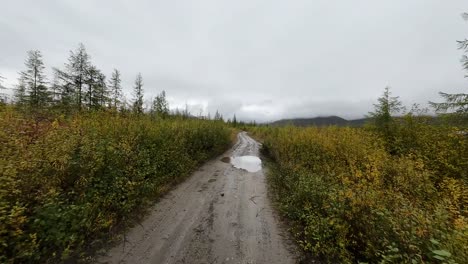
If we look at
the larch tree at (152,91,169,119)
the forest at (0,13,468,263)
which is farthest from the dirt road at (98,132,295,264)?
the larch tree at (152,91,169,119)

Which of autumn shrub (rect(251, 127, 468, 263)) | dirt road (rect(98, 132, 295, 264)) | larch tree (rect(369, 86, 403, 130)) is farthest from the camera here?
larch tree (rect(369, 86, 403, 130))

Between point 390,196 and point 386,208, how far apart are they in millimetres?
364

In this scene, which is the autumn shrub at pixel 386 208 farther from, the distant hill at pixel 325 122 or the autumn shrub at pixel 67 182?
the distant hill at pixel 325 122

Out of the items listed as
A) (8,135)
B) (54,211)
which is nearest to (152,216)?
(54,211)

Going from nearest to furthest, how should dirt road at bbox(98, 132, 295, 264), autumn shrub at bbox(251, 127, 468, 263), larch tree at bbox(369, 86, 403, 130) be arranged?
autumn shrub at bbox(251, 127, 468, 263) → dirt road at bbox(98, 132, 295, 264) → larch tree at bbox(369, 86, 403, 130)

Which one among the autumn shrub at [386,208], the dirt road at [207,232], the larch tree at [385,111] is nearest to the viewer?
the autumn shrub at [386,208]

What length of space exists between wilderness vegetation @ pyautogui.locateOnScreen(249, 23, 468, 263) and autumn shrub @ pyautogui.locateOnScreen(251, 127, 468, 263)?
12 millimetres

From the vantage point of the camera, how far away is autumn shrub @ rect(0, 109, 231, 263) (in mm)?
2562

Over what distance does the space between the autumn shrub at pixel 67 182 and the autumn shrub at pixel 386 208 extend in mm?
3995

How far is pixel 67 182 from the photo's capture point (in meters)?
3.58

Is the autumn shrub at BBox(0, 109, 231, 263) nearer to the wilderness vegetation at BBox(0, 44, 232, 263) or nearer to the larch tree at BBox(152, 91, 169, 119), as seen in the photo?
the wilderness vegetation at BBox(0, 44, 232, 263)

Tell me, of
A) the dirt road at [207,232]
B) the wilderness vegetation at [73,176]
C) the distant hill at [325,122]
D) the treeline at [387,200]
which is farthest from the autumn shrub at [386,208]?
the distant hill at [325,122]

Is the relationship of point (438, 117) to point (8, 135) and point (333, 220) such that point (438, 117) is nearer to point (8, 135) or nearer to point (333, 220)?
point (333, 220)

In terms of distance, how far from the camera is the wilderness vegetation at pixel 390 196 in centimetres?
257
